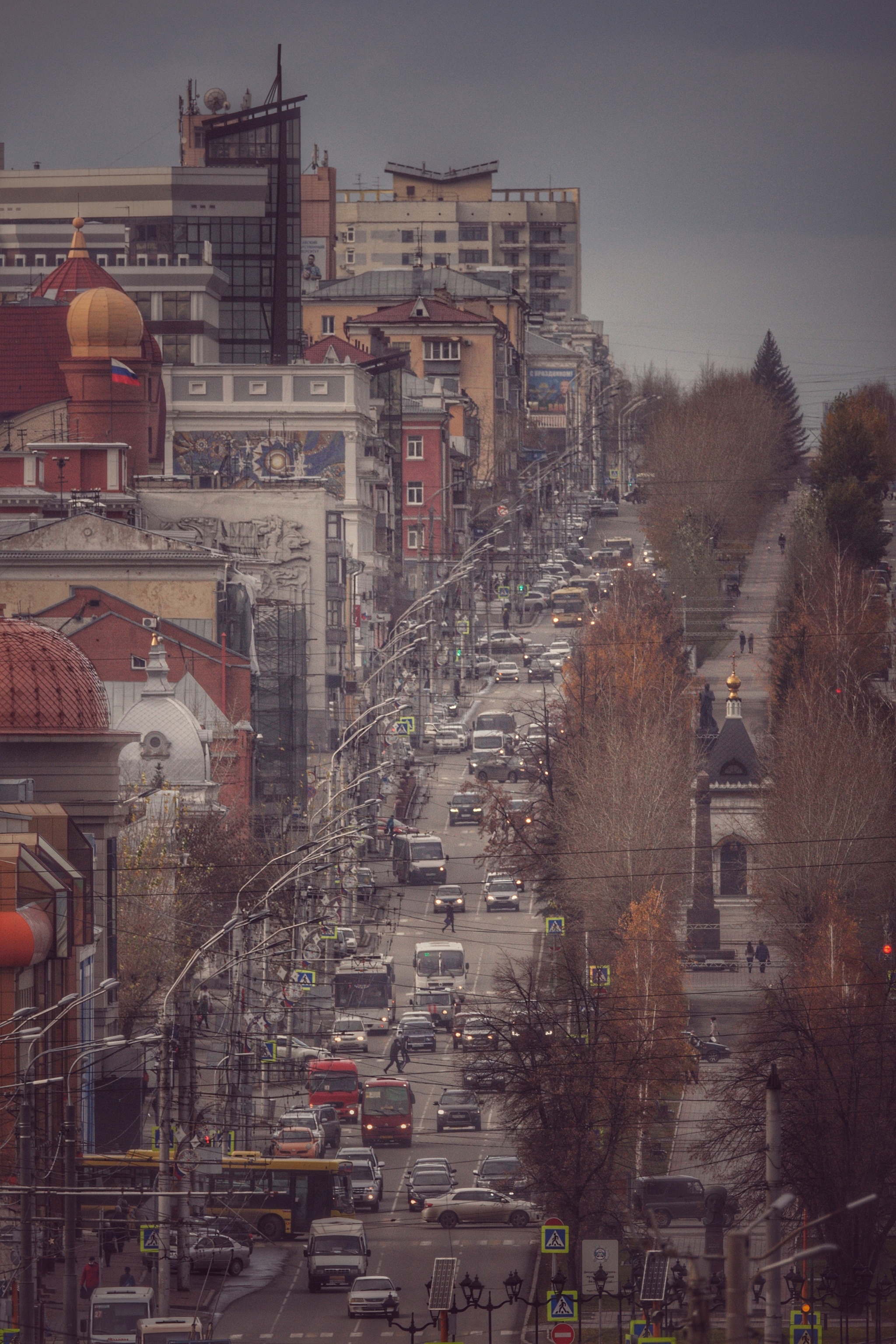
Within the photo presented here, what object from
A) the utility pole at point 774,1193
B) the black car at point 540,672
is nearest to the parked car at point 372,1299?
the utility pole at point 774,1193

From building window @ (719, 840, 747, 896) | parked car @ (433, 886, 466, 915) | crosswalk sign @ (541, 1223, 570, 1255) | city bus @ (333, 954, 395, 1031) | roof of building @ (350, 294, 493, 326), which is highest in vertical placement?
roof of building @ (350, 294, 493, 326)

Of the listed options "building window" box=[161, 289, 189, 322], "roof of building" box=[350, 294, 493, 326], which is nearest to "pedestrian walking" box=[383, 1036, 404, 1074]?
"building window" box=[161, 289, 189, 322]

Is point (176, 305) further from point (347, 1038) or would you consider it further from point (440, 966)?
point (347, 1038)

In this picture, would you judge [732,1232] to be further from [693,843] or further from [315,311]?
[315,311]

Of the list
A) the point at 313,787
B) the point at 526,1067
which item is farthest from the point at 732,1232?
the point at 313,787

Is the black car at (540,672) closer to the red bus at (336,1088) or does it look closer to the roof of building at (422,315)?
the roof of building at (422,315)

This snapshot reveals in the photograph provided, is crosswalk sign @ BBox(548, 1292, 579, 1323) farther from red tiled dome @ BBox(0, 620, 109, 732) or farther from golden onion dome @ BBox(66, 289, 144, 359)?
golden onion dome @ BBox(66, 289, 144, 359)
